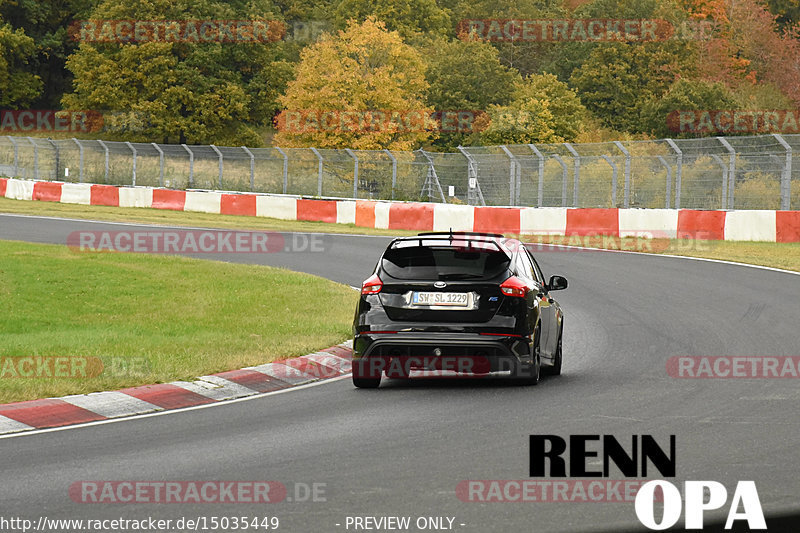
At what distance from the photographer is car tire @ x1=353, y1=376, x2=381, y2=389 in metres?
10.7

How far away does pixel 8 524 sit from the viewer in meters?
5.98

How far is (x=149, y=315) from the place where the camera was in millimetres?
14906

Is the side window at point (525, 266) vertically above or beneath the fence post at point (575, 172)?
beneath

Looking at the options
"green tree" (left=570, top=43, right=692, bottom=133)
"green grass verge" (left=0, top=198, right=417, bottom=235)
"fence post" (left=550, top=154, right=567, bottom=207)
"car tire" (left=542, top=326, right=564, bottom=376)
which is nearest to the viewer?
"car tire" (left=542, top=326, right=564, bottom=376)

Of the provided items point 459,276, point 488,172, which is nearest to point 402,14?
point 488,172

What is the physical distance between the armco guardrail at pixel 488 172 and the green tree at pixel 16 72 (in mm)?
32117

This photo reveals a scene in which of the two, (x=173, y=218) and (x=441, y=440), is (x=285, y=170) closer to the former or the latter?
(x=173, y=218)

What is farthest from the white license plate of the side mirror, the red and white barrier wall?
the red and white barrier wall

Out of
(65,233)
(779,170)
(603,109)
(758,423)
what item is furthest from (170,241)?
(603,109)

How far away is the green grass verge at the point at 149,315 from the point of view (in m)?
11.0

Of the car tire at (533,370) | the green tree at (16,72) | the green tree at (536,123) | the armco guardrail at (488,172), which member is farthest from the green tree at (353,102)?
the car tire at (533,370)

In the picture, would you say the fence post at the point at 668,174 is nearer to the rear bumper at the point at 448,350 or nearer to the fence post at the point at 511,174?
the fence post at the point at 511,174

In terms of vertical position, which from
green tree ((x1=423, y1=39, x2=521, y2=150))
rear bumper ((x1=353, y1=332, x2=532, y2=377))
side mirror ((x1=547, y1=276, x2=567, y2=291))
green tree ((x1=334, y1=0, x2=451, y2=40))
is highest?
green tree ((x1=334, y1=0, x2=451, y2=40))

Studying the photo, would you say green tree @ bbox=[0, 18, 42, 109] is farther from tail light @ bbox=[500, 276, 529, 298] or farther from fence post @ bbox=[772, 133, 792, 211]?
tail light @ bbox=[500, 276, 529, 298]
